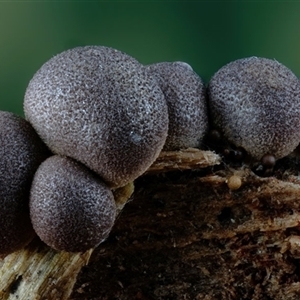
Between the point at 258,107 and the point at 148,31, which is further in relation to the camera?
the point at 148,31

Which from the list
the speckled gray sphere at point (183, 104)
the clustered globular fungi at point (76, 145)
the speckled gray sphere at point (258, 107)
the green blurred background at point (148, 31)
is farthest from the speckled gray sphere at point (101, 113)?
the green blurred background at point (148, 31)

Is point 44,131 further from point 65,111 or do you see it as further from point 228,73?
point 228,73

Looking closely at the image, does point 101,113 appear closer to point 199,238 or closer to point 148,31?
point 199,238

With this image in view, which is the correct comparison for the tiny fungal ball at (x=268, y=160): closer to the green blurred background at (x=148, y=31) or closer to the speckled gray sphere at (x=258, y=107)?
the speckled gray sphere at (x=258, y=107)

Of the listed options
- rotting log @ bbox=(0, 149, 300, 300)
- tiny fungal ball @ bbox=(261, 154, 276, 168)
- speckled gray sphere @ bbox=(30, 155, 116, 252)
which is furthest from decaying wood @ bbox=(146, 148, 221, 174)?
speckled gray sphere @ bbox=(30, 155, 116, 252)

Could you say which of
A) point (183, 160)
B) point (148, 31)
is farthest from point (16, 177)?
point (148, 31)

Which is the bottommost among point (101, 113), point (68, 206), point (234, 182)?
point (234, 182)

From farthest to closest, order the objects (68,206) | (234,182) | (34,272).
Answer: (234,182), (34,272), (68,206)
